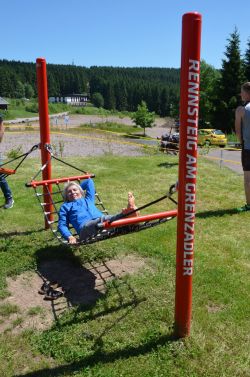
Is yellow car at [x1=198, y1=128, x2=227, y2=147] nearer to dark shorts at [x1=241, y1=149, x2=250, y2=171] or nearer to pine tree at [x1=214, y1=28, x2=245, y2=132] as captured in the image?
pine tree at [x1=214, y1=28, x2=245, y2=132]

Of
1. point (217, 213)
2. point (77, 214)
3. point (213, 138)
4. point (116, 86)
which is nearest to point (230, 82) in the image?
point (213, 138)

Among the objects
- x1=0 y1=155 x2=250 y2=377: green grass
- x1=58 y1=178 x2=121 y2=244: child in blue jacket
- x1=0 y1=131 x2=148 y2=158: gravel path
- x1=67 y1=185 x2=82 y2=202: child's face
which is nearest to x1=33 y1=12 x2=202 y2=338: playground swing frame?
x1=0 y1=155 x2=250 y2=377: green grass

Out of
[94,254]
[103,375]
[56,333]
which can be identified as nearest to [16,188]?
[94,254]

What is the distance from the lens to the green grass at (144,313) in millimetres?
3213

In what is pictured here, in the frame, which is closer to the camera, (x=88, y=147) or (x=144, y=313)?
(x=144, y=313)

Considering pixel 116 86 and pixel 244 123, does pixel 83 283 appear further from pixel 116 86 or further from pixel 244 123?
pixel 116 86

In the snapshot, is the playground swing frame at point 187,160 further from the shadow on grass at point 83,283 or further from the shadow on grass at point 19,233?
the shadow on grass at point 19,233

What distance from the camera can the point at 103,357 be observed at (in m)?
3.30

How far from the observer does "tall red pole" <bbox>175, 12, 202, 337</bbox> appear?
289 cm

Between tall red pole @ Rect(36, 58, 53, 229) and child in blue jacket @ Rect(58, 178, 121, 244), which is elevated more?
tall red pole @ Rect(36, 58, 53, 229)

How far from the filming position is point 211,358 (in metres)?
3.25

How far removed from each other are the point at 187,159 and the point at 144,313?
5.74 ft

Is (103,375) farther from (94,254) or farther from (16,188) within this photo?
(16,188)

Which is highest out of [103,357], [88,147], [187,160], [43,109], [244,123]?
[43,109]
